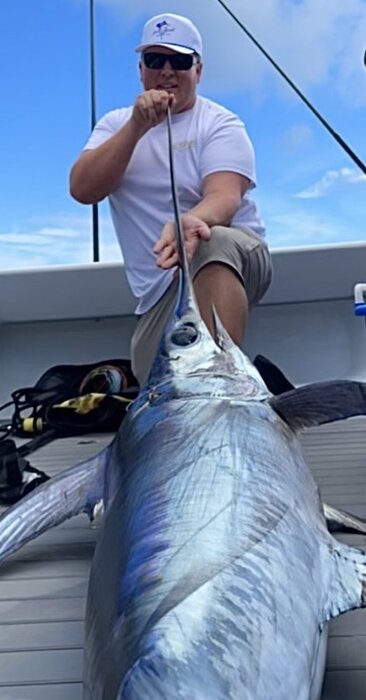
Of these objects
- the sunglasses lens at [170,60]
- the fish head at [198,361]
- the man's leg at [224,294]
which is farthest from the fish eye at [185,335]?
the sunglasses lens at [170,60]

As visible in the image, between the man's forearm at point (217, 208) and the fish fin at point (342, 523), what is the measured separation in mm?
1060

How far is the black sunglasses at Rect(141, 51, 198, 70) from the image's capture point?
2549 mm

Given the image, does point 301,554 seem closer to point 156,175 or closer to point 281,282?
point 156,175

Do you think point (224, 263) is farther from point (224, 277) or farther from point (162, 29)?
point (162, 29)

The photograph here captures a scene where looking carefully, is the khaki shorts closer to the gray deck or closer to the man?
the man

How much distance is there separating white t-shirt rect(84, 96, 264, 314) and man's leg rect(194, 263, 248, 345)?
28 cm

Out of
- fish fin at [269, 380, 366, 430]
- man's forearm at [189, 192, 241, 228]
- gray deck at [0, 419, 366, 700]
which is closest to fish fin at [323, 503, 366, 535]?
gray deck at [0, 419, 366, 700]

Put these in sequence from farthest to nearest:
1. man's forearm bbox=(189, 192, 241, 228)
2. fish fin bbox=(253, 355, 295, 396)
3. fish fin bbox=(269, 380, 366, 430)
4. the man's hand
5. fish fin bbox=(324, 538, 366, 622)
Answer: fish fin bbox=(253, 355, 295, 396), man's forearm bbox=(189, 192, 241, 228), the man's hand, fish fin bbox=(269, 380, 366, 430), fish fin bbox=(324, 538, 366, 622)

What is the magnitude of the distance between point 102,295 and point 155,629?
12.2ft

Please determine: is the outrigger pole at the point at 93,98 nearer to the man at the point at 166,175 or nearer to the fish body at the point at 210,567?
the man at the point at 166,175

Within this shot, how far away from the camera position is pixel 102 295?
4.47m

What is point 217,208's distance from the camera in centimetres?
234

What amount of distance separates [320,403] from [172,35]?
5.17 feet

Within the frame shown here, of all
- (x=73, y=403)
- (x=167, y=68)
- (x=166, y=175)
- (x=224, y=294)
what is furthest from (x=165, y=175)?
(x=73, y=403)
